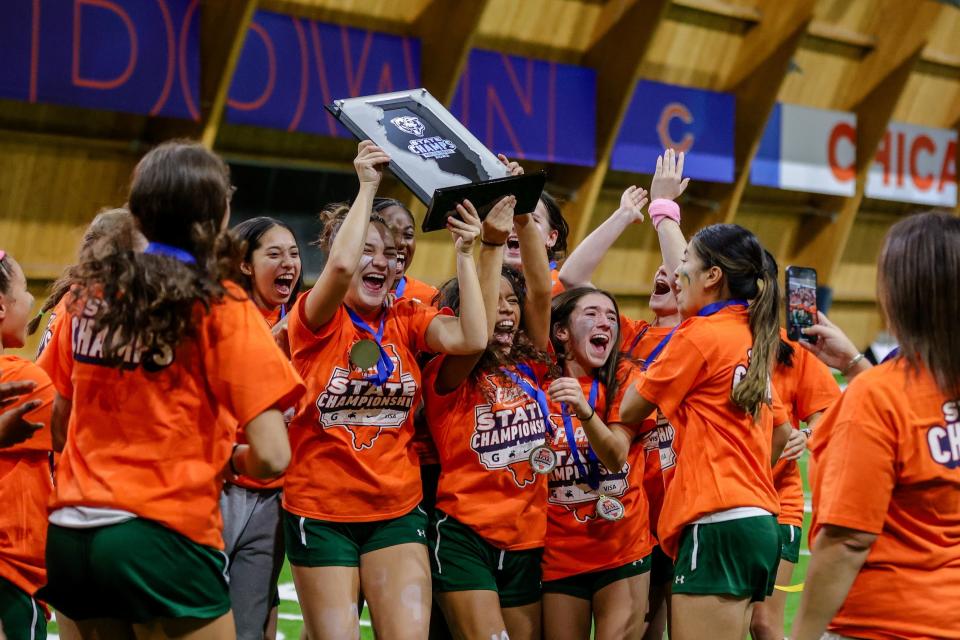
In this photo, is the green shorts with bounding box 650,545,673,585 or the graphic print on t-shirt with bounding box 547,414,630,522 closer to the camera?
the graphic print on t-shirt with bounding box 547,414,630,522

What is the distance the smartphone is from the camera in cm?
371

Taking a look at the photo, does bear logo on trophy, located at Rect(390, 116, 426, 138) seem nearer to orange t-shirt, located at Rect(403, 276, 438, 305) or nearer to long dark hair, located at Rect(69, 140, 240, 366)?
orange t-shirt, located at Rect(403, 276, 438, 305)

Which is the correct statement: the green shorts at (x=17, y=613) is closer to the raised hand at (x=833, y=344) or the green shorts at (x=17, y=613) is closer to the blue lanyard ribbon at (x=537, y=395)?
the blue lanyard ribbon at (x=537, y=395)

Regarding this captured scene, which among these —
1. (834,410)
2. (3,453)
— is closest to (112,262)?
(3,453)

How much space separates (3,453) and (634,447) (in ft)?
7.36

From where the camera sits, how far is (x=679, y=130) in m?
14.5

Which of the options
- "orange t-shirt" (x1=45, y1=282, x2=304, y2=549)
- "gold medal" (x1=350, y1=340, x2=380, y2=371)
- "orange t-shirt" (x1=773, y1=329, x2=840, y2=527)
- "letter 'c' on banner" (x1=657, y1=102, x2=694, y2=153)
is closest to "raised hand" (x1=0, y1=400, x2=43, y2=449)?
"orange t-shirt" (x1=45, y1=282, x2=304, y2=549)

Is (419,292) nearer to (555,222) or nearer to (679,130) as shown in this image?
(555,222)

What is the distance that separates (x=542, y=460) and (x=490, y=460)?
0.19 meters

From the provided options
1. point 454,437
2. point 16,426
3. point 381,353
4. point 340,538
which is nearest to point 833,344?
point 454,437

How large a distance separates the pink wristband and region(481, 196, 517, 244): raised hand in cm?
88

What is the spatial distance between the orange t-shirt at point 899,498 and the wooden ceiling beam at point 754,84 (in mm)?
12684

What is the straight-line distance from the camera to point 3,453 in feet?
10.6

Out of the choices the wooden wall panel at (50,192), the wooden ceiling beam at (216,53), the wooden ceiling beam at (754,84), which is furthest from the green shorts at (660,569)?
the wooden ceiling beam at (754,84)
